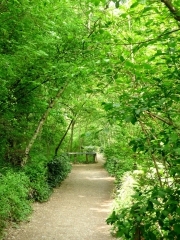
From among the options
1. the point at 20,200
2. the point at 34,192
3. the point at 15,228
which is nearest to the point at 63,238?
the point at 15,228

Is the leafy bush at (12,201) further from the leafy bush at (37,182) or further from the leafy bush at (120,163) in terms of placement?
the leafy bush at (120,163)

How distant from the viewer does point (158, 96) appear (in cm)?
234

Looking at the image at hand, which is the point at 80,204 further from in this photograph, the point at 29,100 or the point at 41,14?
the point at 41,14

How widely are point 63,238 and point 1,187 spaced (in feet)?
7.14

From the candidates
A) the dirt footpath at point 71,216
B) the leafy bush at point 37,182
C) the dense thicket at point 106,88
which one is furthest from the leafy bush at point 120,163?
the leafy bush at point 37,182

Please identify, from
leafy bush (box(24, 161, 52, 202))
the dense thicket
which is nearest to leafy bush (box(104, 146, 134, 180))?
the dense thicket

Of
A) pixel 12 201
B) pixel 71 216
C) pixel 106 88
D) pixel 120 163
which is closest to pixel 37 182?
pixel 71 216

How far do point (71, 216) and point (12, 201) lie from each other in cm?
233

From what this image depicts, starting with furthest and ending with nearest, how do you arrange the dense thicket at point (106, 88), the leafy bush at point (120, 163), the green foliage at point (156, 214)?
1. the leafy bush at point (120, 163)
2. the dense thicket at point (106, 88)
3. the green foliage at point (156, 214)

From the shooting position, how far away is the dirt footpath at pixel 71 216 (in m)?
7.23

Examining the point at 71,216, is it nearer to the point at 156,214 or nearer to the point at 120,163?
the point at 120,163

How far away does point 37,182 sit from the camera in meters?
10.7

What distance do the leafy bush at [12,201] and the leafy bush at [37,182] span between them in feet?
3.57

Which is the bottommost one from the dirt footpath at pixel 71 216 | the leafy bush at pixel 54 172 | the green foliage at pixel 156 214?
the dirt footpath at pixel 71 216
